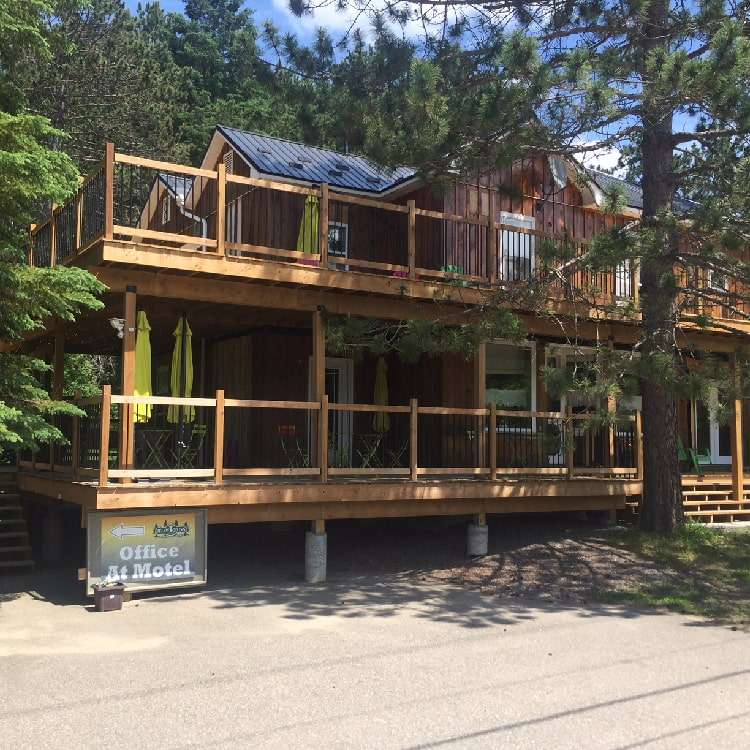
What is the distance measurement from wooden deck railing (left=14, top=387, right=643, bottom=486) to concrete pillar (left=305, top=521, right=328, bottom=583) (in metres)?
0.75

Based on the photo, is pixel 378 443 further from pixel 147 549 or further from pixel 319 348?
pixel 147 549

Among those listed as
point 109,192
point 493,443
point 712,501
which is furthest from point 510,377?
point 109,192

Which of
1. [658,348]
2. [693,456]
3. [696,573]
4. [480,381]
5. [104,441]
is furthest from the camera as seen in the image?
[693,456]

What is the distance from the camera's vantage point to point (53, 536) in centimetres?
1415

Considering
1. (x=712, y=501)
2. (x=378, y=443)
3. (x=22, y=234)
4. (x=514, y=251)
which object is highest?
(x=514, y=251)

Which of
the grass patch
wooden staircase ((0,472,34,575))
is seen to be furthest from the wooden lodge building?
the grass patch

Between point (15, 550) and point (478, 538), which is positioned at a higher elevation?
point (478, 538)

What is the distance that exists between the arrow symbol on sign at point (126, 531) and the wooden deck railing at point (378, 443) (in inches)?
56.7

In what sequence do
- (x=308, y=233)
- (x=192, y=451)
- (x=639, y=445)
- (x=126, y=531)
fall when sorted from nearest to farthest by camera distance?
(x=126, y=531) → (x=192, y=451) → (x=308, y=233) → (x=639, y=445)

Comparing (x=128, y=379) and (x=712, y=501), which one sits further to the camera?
(x=712, y=501)

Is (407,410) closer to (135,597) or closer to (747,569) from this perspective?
(135,597)

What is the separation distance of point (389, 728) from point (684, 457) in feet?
45.9

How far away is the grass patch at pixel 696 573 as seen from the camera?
1020cm

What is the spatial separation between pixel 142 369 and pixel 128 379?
0.41 meters
